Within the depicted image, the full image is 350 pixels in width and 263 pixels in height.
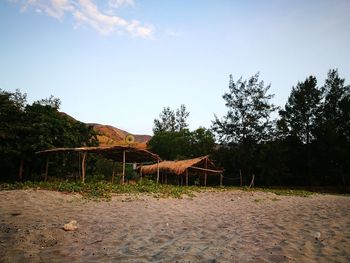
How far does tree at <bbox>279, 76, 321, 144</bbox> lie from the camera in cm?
3297

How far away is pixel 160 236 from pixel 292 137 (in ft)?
102

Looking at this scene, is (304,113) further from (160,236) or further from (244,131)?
(160,236)

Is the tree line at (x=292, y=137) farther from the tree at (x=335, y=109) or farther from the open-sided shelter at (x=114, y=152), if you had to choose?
the open-sided shelter at (x=114, y=152)

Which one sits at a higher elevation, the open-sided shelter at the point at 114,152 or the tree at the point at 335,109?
the tree at the point at 335,109

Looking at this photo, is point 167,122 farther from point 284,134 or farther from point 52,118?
point 52,118

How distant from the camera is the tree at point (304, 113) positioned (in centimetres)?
3297

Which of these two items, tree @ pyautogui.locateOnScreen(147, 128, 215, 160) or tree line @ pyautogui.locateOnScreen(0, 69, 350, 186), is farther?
tree @ pyautogui.locateOnScreen(147, 128, 215, 160)

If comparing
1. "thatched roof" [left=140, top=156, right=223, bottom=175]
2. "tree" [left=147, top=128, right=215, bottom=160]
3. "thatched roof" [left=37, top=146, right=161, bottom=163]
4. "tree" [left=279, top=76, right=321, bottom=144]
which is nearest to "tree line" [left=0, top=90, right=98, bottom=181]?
"thatched roof" [left=37, top=146, right=161, bottom=163]

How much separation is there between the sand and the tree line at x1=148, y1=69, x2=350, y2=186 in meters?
23.7

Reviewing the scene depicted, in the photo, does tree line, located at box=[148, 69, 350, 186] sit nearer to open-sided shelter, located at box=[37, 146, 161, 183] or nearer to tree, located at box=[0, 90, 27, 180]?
open-sided shelter, located at box=[37, 146, 161, 183]

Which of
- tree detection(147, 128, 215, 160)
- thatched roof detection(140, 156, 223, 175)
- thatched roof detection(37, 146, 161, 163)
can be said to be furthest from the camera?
tree detection(147, 128, 215, 160)

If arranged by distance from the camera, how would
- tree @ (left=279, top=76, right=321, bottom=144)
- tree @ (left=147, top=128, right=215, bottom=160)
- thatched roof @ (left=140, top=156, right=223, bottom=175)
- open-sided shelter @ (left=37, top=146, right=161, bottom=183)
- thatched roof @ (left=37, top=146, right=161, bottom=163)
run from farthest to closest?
tree @ (left=147, top=128, right=215, bottom=160), tree @ (left=279, top=76, right=321, bottom=144), thatched roof @ (left=140, top=156, right=223, bottom=175), thatched roof @ (left=37, top=146, right=161, bottom=163), open-sided shelter @ (left=37, top=146, right=161, bottom=183)

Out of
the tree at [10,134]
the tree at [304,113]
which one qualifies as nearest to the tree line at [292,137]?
the tree at [304,113]

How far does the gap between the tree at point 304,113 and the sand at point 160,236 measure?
27071mm
